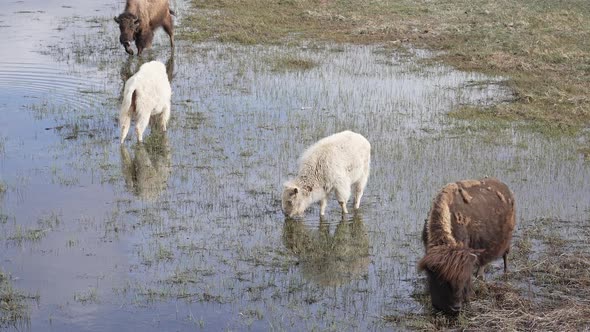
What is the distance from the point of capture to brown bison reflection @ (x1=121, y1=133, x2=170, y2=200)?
1303 centimetres

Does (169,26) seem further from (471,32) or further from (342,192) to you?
(342,192)

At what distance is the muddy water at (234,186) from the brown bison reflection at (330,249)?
33mm

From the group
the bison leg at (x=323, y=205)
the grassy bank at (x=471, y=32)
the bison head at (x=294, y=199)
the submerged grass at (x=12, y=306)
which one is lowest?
the submerged grass at (x=12, y=306)

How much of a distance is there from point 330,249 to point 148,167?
171 inches

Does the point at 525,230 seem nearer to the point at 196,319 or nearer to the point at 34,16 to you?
the point at 196,319

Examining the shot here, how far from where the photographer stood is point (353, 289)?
973 cm

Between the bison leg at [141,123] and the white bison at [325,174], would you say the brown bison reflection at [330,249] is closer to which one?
the white bison at [325,174]

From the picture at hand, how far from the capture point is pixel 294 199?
11.5 metres

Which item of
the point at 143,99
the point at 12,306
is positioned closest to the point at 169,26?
the point at 143,99

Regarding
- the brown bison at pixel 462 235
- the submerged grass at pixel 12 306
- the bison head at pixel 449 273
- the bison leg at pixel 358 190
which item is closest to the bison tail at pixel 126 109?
the bison leg at pixel 358 190

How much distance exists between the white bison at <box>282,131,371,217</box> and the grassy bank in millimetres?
5512

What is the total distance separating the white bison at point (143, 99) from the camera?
1483cm

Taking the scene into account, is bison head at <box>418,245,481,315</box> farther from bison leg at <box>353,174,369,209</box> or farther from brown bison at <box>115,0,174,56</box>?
brown bison at <box>115,0,174,56</box>

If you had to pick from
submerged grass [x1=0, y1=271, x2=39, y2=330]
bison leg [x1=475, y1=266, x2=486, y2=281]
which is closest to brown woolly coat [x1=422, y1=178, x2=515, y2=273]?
bison leg [x1=475, y1=266, x2=486, y2=281]
